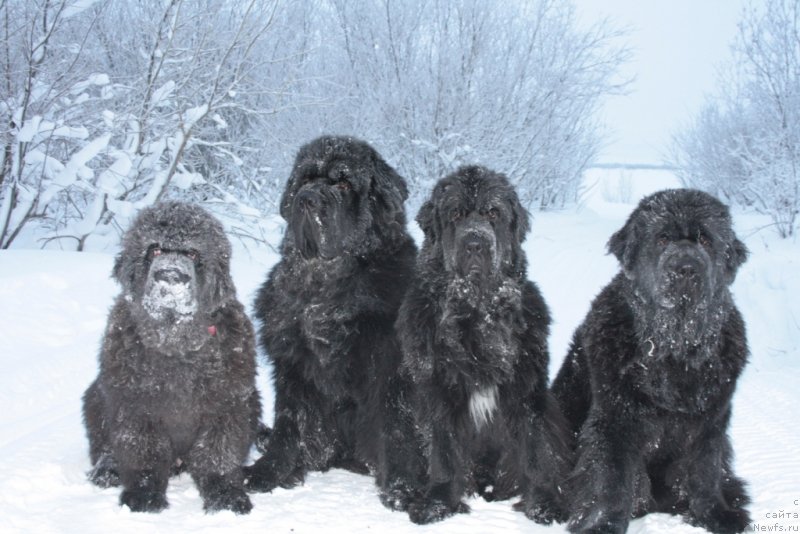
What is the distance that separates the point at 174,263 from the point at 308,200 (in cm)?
83

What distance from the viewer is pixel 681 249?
3.38 metres

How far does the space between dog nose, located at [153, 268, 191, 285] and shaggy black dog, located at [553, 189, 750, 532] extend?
6.99ft

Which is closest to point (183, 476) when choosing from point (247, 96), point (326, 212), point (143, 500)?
point (143, 500)

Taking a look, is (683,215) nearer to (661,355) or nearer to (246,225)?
(661,355)

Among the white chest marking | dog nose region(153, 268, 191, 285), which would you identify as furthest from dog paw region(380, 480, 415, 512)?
dog nose region(153, 268, 191, 285)

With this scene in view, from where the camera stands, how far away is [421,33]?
16031mm

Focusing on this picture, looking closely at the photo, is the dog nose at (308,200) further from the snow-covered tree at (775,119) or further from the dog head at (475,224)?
the snow-covered tree at (775,119)

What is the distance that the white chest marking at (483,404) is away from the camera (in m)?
3.71

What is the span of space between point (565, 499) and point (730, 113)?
2187 cm

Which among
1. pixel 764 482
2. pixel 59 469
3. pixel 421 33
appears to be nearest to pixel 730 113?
pixel 421 33

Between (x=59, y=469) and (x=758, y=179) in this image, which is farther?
(x=758, y=179)

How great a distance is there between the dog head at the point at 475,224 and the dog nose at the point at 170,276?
4.35 ft

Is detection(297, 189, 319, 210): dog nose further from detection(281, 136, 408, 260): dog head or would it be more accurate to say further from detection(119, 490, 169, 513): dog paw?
detection(119, 490, 169, 513): dog paw

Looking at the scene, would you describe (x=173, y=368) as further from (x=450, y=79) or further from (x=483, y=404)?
(x=450, y=79)
